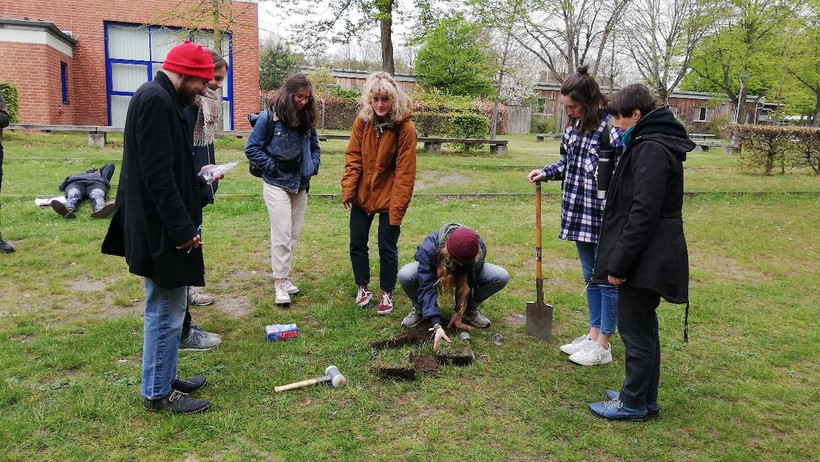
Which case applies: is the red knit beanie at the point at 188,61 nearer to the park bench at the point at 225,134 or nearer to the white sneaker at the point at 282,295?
the white sneaker at the point at 282,295

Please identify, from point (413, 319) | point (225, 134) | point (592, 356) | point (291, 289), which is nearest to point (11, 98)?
point (225, 134)

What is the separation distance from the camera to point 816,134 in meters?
15.0

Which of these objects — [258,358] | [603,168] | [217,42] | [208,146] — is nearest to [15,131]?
[217,42]

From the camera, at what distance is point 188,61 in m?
2.99

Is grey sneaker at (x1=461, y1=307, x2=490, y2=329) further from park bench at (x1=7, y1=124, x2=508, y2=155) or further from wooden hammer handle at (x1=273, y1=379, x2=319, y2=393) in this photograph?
park bench at (x1=7, y1=124, x2=508, y2=155)

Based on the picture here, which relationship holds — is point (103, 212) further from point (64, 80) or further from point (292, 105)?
point (64, 80)

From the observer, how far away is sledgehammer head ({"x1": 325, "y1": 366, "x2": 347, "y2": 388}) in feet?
11.8

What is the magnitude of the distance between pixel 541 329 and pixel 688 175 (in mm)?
12987

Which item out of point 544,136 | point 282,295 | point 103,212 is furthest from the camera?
Answer: point 544,136

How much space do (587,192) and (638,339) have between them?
1.17m

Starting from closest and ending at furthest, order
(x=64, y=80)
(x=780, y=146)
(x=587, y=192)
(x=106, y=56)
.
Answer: (x=587, y=192), (x=780, y=146), (x=64, y=80), (x=106, y=56)

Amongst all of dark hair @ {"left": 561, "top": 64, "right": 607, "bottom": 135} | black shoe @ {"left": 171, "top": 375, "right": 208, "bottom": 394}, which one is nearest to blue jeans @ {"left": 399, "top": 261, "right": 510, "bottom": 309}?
dark hair @ {"left": 561, "top": 64, "right": 607, "bottom": 135}

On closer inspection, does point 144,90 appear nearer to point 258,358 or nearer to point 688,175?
point 258,358

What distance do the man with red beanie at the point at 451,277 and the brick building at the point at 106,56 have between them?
16082mm
